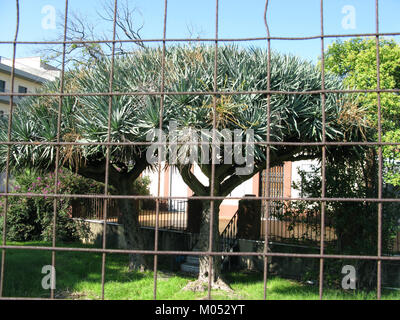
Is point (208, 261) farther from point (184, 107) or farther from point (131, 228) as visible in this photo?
point (184, 107)

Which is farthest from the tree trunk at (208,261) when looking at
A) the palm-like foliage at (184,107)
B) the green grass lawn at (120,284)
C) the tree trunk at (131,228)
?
the tree trunk at (131,228)

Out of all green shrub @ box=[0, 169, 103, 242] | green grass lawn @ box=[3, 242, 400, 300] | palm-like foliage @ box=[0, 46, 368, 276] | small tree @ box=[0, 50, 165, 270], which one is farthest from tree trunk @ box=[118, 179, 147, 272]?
green shrub @ box=[0, 169, 103, 242]

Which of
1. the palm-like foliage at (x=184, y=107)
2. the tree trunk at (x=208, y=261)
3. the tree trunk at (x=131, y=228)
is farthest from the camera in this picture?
the tree trunk at (x=131, y=228)

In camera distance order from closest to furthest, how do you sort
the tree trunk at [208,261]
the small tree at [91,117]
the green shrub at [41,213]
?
1. the small tree at [91,117]
2. the tree trunk at [208,261]
3. the green shrub at [41,213]

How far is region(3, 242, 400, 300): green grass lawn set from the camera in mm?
6770

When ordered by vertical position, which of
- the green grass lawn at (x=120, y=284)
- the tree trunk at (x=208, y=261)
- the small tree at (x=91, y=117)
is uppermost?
the small tree at (x=91, y=117)

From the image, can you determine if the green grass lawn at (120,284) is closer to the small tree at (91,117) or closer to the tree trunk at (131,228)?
the tree trunk at (131,228)

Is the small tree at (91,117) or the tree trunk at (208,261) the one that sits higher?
the small tree at (91,117)

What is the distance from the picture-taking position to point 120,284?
7.54 meters

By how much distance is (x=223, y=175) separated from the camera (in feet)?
23.8

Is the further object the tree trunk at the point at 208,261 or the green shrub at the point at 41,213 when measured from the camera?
the green shrub at the point at 41,213

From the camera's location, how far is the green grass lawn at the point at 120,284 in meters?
6.77

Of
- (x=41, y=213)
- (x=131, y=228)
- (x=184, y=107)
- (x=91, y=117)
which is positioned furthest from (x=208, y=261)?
(x=41, y=213)
